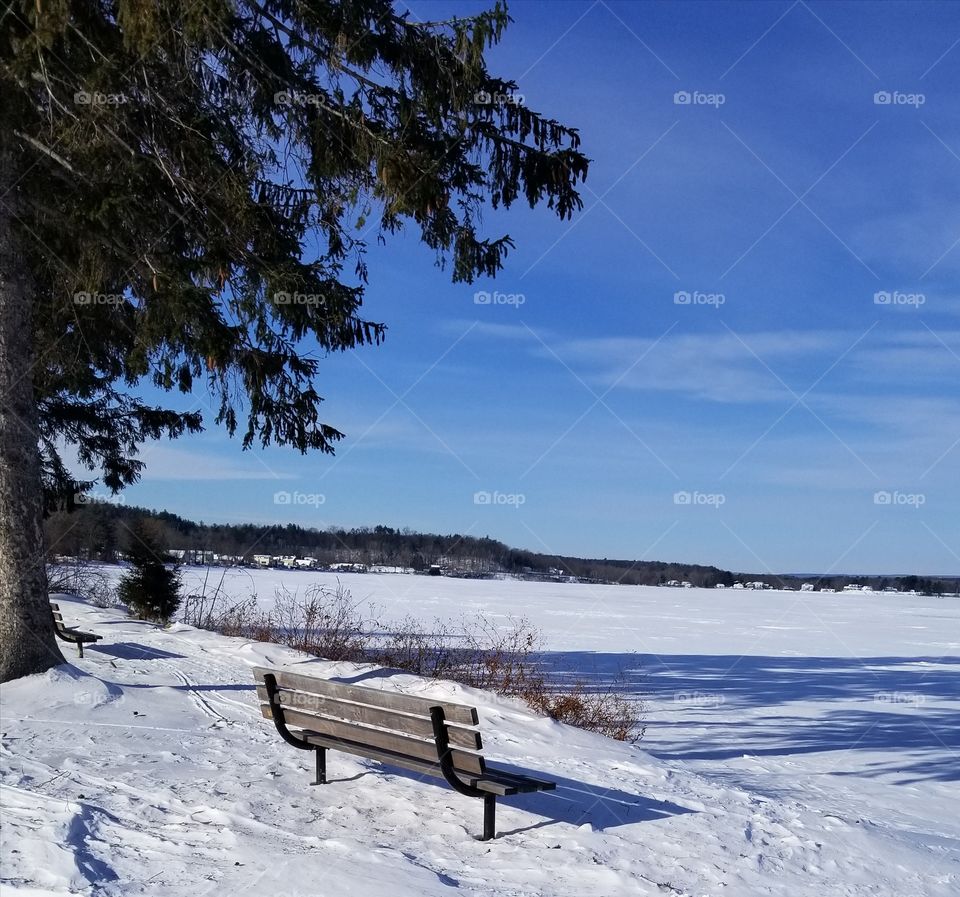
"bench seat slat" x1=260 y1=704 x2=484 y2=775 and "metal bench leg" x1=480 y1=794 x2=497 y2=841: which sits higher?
"bench seat slat" x1=260 y1=704 x2=484 y2=775

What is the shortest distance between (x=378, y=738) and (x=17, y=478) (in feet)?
13.8

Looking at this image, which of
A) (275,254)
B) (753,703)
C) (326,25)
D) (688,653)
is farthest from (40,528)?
(688,653)

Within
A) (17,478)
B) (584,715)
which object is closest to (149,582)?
(17,478)

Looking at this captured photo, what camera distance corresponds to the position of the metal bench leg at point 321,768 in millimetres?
6055

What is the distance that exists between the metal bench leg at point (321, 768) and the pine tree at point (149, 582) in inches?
498

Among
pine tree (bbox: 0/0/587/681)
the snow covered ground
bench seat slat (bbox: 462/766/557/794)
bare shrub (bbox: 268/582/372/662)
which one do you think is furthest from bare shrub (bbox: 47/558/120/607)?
bench seat slat (bbox: 462/766/557/794)

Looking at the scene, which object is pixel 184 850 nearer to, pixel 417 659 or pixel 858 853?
pixel 858 853

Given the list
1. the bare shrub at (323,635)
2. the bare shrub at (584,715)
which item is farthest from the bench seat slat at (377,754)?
the bare shrub at (323,635)

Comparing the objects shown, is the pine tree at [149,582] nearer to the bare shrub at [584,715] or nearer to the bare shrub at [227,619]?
the bare shrub at [227,619]

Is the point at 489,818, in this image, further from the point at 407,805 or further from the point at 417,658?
the point at 417,658

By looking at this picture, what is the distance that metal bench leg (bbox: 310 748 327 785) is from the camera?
6.05m

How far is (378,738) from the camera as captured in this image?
5738mm

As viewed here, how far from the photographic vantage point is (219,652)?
1123cm

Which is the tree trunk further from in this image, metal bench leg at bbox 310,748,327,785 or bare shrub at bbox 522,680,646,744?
bare shrub at bbox 522,680,646,744
